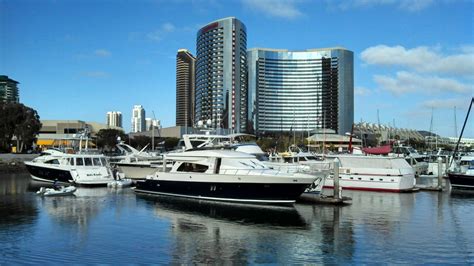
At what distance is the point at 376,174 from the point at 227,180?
49.8 ft

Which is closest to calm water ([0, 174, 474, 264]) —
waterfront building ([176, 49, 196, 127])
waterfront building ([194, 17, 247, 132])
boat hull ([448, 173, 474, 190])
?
boat hull ([448, 173, 474, 190])

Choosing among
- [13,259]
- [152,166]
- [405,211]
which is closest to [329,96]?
[152,166]

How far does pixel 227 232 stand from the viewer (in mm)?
20062

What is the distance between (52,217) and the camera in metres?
23.8

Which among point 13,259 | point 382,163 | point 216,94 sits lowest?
point 13,259

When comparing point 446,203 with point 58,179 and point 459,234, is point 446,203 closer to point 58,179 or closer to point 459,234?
point 459,234

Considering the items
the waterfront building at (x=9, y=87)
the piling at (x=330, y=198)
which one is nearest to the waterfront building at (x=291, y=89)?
the waterfront building at (x=9, y=87)

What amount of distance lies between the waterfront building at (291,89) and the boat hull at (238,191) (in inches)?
6251

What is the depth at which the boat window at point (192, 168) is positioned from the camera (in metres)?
30.4

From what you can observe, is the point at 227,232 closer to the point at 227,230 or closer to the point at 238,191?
the point at 227,230

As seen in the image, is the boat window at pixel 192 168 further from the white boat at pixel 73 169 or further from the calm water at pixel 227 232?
the white boat at pixel 73 169

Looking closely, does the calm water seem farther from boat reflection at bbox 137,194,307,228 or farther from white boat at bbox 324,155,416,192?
white boat at bbox 324,155,416,192

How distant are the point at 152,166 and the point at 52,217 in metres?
20.0

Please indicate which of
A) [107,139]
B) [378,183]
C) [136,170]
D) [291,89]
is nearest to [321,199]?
[378,183]
